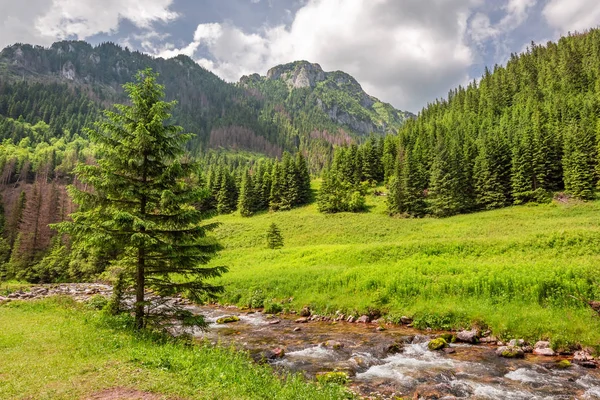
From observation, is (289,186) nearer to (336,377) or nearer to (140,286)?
(140,286)

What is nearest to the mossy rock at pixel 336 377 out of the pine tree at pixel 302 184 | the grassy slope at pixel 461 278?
the grassy slope at pixel 461 278

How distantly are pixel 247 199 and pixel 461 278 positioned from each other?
238 ft

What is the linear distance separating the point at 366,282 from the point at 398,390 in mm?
13608

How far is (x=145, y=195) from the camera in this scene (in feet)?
46.6

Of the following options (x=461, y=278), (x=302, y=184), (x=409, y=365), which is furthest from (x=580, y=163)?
(x=409, y=365)

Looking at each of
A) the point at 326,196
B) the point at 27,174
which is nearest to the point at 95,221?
the point at 326,196

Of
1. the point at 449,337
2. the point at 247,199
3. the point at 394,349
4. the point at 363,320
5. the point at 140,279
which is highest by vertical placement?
the point at 247,199

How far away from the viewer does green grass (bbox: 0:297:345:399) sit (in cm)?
806

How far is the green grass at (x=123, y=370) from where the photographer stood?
8062 mm

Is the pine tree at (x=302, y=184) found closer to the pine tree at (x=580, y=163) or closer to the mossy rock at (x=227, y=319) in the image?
the pine tree at (x=580, y=163)

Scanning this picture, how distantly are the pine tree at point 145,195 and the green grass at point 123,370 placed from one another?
2352mm

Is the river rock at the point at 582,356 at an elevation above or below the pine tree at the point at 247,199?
below

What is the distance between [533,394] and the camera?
1060 cm

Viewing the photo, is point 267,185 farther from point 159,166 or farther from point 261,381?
point 261,381
